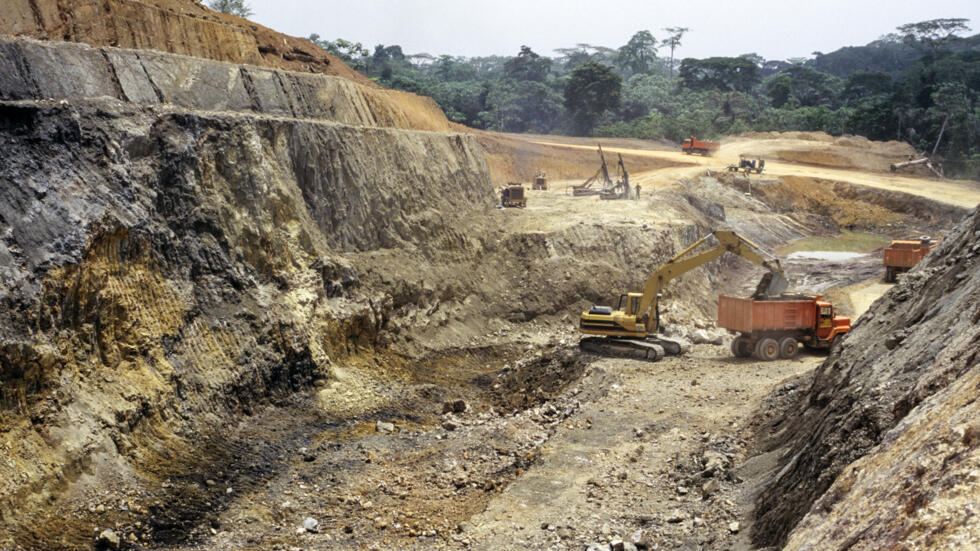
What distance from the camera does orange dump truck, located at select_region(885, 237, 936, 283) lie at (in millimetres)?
26953

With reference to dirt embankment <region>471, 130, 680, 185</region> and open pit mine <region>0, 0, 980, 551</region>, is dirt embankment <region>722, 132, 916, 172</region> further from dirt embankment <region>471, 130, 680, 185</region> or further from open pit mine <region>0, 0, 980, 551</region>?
open pit mine <region>0, 0, 980, 551</region>

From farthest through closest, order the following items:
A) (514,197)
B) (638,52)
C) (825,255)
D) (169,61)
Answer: (638,52) < (825,255) < (514,197) < (169,61)

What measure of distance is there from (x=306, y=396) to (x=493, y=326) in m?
8.19

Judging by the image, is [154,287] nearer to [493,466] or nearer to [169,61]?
[169,61]

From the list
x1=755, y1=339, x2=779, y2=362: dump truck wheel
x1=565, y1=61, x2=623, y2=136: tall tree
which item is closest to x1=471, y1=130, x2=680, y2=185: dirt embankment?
x1=565, y1=61, x2=623, y2=136: tall tree

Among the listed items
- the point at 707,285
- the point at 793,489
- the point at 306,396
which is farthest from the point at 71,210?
the point at 707,285

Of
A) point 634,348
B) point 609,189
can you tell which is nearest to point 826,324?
point 634,348

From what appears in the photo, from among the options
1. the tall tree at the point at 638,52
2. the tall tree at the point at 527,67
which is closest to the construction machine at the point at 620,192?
the tall tree at the point at 527,67

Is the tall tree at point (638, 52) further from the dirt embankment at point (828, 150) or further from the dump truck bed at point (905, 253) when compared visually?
the dump truck bed at point (905, 253)

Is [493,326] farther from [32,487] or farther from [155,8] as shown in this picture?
[32,487]

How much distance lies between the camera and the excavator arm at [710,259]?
67.0 feet

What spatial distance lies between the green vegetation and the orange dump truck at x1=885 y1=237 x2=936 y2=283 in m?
23.4

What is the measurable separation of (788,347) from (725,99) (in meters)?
52.0

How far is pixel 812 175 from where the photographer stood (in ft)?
148
